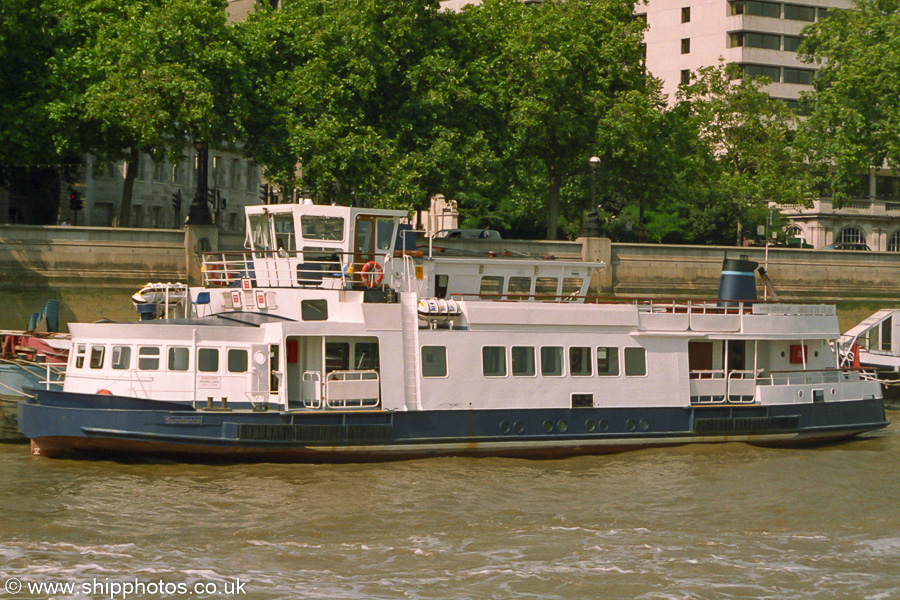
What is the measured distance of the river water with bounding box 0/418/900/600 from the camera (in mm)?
14719

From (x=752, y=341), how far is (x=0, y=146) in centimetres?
2861

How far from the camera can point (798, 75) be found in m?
78.7

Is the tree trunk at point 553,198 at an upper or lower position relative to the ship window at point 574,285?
upper

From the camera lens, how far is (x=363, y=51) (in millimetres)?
41719

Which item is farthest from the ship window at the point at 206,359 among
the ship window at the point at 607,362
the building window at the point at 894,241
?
the building window at the point at 894,241

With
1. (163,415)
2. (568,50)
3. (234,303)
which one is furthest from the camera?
(568,50)

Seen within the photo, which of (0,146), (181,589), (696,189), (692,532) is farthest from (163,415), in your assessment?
(696,189)

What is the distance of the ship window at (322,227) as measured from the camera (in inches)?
915

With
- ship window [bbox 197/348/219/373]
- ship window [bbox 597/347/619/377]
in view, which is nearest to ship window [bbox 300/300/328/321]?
ship window [bbox 197/348/219/373]

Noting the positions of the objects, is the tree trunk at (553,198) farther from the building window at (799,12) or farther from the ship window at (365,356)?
the building window at (799,12)

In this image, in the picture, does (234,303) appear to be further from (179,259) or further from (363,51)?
(363,51)

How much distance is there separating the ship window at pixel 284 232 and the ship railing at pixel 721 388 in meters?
9.24

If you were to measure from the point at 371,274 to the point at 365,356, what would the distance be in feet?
5.83

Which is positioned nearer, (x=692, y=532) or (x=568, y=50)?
(x=692, y=532)
